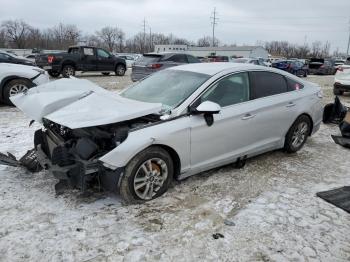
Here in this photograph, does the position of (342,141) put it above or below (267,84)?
below

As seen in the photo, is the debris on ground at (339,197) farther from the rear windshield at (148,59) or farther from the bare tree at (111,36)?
the bare tree at (111,36)

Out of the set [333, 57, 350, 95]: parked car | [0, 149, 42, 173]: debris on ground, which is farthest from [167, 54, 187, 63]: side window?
[0, 149, 42, 173]: debris on ground

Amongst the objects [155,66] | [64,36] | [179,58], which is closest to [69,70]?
[155,66]

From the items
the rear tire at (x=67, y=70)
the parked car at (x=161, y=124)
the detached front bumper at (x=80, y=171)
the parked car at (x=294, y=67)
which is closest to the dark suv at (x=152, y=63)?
the rear tire at (x=67, y=70)

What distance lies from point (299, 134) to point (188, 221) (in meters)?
3.14

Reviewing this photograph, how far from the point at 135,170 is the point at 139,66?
1157cm

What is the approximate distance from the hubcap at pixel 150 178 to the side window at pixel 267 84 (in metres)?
1.84

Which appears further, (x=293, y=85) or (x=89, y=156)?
(x=293, y=85)

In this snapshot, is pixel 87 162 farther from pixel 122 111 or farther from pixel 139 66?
pixel 139 66

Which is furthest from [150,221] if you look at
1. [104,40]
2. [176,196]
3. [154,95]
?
[104,40]

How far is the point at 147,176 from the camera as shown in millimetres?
3791

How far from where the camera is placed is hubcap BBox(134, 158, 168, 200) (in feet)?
12.2

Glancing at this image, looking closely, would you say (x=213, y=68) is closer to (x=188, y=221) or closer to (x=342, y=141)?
(x=188, y=221)

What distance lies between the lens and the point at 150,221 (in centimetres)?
349
